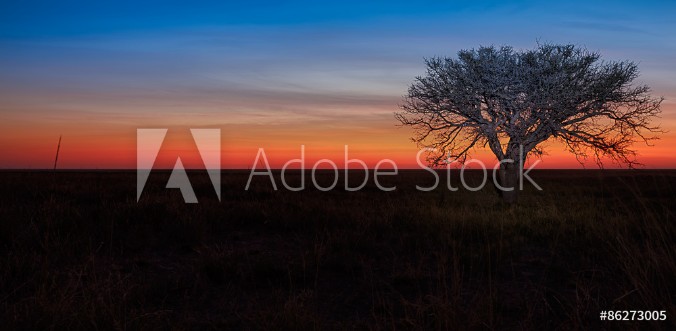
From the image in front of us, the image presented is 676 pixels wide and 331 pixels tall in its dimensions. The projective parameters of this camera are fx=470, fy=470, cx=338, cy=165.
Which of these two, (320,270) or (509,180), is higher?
(509,180)

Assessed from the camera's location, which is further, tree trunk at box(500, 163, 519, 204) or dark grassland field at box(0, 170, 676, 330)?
tree trunk at box(500, 163, 519, 204)

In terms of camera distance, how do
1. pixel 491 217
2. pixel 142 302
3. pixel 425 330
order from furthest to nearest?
pixel 491 217, pixel 142 302, pixel 425 330

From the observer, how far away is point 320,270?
21.6ft

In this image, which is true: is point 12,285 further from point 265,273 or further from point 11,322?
point 265,273

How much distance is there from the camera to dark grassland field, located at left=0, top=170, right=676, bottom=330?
4.46 m

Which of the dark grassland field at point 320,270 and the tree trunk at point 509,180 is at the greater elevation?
the tree trunk at point 509,180

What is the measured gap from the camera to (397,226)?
382 inches

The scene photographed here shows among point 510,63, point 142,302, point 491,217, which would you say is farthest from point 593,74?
point 142,302

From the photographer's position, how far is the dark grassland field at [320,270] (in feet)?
14.6

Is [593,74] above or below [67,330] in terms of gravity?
above

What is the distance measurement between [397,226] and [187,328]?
5894 mm

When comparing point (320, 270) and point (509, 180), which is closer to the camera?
point (320, 270)

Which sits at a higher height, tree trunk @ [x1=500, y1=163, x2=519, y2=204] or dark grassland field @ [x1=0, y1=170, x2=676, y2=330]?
tree trunk @ [x1=500, y1=163, x2=519, y2=204]

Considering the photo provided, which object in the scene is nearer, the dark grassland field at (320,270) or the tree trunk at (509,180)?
the dark grassland field at (320,270)
